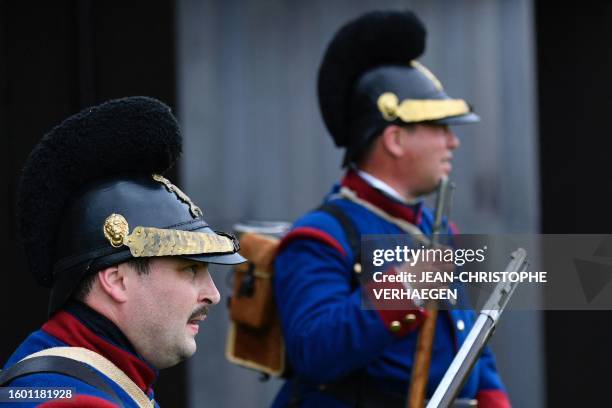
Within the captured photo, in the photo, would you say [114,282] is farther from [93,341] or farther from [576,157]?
[576,157]

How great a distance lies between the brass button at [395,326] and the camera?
414 cm

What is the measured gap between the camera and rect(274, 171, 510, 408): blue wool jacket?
13.7 feet

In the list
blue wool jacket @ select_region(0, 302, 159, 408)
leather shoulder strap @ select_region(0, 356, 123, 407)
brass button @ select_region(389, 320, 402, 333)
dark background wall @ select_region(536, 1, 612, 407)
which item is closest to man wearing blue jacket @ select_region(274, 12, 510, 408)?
brass button @ select_region(389, 320, 402, 333)

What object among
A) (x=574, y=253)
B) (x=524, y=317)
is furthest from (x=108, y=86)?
(x=524, y=317)

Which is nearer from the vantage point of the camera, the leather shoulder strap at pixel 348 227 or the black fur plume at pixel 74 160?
the black fur plume at pixel 74 160

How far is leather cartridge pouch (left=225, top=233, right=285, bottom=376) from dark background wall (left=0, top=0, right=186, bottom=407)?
1.39m

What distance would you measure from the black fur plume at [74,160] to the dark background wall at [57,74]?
8.84ft

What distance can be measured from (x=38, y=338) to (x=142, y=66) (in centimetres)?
323

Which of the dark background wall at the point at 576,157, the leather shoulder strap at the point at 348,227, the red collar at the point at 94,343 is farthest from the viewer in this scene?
the dark background wall at the point at 576,157

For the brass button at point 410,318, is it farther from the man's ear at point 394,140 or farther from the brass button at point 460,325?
the man's ear at point 394,140

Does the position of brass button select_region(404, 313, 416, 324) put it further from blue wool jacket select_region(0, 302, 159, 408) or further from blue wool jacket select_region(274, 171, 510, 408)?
blue wool jacket select_region(0, 302, 159, 408)

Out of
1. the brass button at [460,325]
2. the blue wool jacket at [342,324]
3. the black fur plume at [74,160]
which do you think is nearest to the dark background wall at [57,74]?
the blue wool jacket at [342,324]

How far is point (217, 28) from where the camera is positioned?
6.79m
